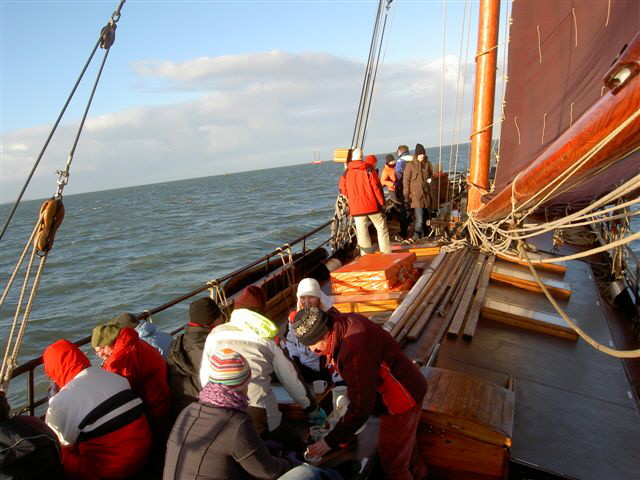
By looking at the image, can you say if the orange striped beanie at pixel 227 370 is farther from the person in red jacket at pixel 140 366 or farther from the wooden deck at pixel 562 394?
the wooden deck at pixel 562 394

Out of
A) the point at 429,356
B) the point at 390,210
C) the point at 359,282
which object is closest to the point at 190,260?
the point at 390,210

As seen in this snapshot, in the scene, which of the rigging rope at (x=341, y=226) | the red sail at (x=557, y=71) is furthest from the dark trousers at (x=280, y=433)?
the rigging rope at (x=341, y=226)

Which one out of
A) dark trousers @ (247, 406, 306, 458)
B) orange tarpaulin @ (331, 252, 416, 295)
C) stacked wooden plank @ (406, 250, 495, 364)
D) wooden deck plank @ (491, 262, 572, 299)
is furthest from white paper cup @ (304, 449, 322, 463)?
wooden deck plank @ (491, 262, 572, 299)

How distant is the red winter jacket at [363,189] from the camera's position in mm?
7090

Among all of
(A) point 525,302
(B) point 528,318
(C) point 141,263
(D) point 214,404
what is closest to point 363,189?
(A) point 525,302

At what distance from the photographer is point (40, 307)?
1540 centimetres

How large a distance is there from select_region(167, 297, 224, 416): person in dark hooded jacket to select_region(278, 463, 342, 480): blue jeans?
115 centimetres

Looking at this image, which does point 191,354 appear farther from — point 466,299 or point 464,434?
point 466,299

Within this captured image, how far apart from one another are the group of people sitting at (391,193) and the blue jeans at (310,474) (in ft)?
16.8

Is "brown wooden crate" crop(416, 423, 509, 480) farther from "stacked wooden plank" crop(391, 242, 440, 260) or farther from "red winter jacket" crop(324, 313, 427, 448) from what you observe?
"stacked wooden plank" crop(391, 242, 440, 260)

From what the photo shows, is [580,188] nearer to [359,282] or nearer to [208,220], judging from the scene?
[359,282]

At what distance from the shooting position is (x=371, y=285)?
562 centimetres

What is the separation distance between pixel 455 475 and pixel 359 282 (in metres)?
2.99

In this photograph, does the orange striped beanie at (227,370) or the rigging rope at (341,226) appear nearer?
the orange striped beanie at (227,370)
